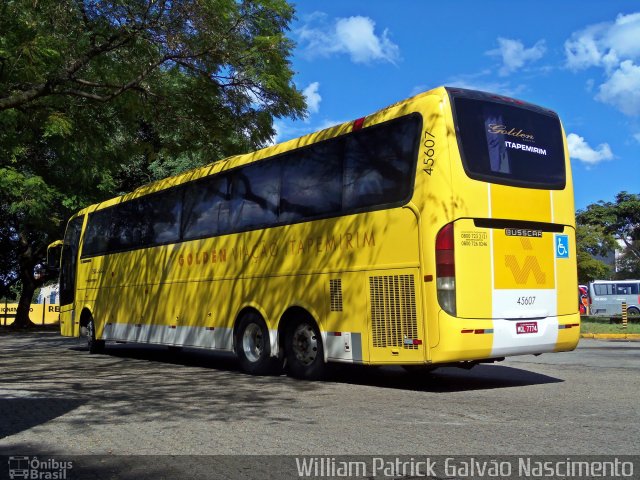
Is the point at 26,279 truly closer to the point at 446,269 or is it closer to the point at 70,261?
the point at 70,261

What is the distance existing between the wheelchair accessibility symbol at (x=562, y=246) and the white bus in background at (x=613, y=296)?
118ft

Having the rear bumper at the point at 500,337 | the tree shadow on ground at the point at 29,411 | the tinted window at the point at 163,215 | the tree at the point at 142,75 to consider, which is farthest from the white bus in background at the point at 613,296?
the tree shadow on ground at the point at 29,411

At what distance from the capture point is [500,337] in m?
7.93

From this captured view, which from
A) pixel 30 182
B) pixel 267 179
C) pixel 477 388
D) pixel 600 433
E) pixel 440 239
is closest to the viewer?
pixel 600 433

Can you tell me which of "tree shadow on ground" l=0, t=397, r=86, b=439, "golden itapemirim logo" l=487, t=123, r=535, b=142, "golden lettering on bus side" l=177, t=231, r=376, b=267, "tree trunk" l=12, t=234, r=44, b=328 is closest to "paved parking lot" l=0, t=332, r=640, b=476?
"tree shadow on ground" l=0, t=397, r=86, b=439

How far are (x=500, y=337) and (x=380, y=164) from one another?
9.02 feet

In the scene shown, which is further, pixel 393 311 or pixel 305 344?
pixel 305 344

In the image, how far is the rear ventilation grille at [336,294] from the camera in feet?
29.3

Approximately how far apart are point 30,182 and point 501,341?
2019 centimetres

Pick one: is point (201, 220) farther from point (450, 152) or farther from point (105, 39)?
point (450, 152)

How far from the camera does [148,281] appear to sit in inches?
527

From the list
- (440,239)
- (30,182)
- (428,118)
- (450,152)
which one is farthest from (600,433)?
(30,182)

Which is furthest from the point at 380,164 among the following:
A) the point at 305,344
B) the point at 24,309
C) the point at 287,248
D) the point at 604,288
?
the point at 604,288

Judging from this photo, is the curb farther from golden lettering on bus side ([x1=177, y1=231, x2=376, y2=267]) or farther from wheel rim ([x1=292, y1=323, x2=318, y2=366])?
golden lettering on bus side ([x1=177, y1=231, x2=376, y2=267])
